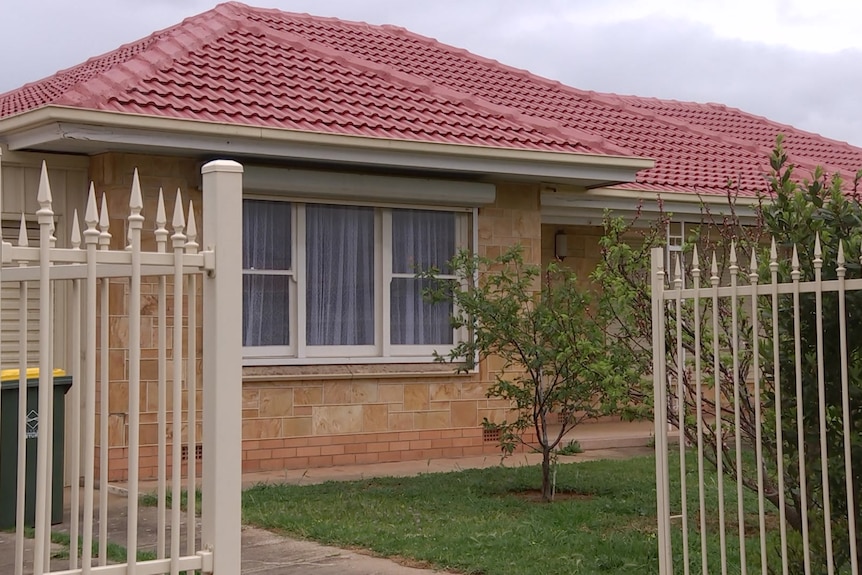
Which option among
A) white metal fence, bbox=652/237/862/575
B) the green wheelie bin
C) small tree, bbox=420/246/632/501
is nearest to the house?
the green wheelie bin

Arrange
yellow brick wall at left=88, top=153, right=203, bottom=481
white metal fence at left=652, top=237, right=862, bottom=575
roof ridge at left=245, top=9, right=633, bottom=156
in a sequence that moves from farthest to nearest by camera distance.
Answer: roof ridge at left=245, top=9, right=633, bottom=156 < yellow brick wall at left=88, top=153, right=203, bottom=481 < white metal fence at left=652, top=237, right=862, bottom=575

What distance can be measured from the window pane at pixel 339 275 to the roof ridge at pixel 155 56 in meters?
2.17

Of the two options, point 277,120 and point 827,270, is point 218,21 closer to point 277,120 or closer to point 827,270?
point 277,120

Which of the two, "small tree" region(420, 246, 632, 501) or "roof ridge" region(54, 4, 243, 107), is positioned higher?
"roof ridge" region(54, 4, 243, 107)

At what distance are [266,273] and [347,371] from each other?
132 centimetres

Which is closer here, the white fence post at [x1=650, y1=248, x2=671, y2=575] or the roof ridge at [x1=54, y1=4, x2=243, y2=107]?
the white fence post at [x1=650, y1=248, x2=671, y2=575]

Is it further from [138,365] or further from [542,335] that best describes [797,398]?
[542,335]

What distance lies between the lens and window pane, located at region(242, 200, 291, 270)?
38.6ft

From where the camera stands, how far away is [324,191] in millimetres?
11789

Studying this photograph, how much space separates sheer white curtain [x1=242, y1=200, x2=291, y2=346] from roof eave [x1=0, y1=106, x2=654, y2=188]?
2.63 ft

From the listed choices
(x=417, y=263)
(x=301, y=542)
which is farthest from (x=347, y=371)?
(x=301, y=542)

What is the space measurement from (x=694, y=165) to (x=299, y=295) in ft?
22.6

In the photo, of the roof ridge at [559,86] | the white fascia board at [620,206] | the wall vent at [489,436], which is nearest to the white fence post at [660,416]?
the wall vent at [489,436]

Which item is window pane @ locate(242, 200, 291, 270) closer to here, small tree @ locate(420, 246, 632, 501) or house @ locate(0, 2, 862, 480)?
house @ locate(0, 2, 862, 480)
